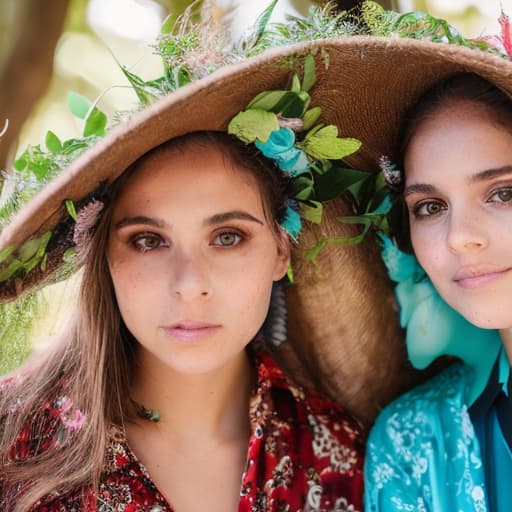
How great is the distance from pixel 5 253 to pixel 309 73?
68 centimetres

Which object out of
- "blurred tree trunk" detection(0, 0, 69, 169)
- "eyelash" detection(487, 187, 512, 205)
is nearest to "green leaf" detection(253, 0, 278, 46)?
"eyelash" detection(487, 187, 512, 205)

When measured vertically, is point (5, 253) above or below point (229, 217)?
below

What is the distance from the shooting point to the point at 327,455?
1949 mm

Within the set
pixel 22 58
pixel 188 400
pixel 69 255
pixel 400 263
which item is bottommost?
pixel 188 400

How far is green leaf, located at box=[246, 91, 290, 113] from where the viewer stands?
1.67 metres

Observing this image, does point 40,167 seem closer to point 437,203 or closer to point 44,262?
point 44,262

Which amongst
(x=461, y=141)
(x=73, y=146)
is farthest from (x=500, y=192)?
(x=73, y=146)

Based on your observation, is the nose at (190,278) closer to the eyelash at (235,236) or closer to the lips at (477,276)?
the eyelash at (235,236)

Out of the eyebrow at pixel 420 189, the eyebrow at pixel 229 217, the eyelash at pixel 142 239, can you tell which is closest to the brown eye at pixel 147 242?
the eyelash at pixel 142 239

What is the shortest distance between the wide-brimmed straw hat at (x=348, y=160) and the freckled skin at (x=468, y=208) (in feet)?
0.35

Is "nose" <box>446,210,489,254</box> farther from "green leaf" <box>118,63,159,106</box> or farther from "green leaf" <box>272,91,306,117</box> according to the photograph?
"green leaf" <box>118,63,159,106</box>

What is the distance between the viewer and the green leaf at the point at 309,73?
161 cm

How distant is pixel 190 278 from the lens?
1.71 m

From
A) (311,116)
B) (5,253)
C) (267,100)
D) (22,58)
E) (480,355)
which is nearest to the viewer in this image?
(5,253)
